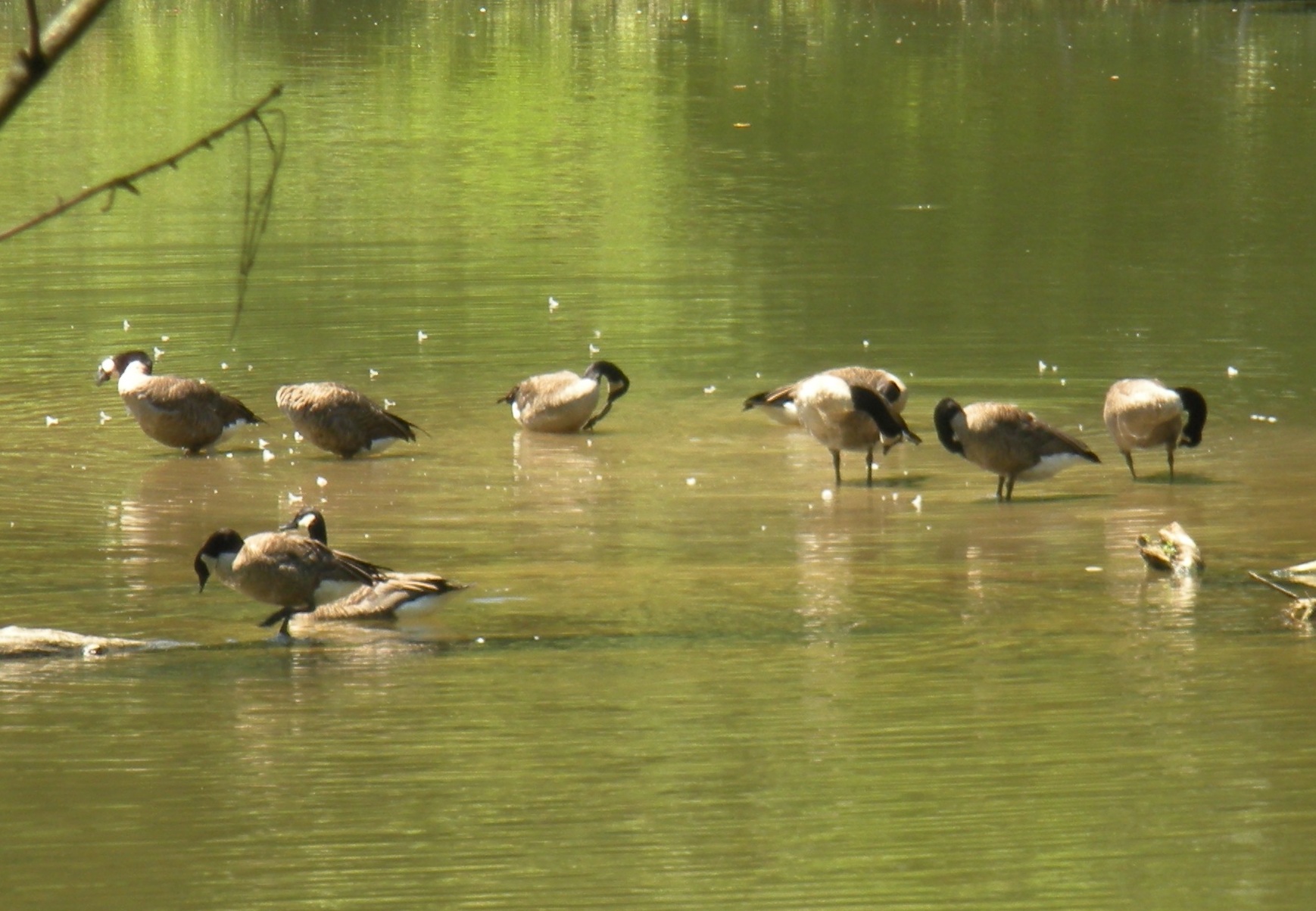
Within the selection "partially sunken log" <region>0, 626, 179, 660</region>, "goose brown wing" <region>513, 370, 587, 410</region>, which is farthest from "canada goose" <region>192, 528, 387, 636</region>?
"goose brown wing" <region>513, 370, 587, 410</region>

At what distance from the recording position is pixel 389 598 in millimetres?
8898

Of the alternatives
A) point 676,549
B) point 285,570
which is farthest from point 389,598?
point 676,549

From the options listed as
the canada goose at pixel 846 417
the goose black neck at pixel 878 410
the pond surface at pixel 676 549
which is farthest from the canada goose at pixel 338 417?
the goose black neck at pixel 878 410

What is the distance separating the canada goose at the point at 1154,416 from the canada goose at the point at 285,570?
4816 millimetres

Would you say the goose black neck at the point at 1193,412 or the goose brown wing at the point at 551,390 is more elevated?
the goose black neck at the point at 1193,412

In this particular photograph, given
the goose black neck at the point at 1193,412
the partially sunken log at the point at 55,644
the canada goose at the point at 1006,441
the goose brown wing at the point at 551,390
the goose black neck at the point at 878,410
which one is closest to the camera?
the partially sunken log at the point at 55,644

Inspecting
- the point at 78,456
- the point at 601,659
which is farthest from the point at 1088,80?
the point at 601,659

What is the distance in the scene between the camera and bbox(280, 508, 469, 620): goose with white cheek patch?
888cm

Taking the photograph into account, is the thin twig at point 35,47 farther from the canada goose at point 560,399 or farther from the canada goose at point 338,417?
the canada goose at point 560,399

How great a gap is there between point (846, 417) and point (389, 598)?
12.4 feet

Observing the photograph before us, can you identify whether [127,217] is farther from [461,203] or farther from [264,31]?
[264,31]

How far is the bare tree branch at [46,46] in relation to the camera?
2409mm

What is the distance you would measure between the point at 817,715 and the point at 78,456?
6.71 metres

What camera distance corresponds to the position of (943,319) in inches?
670
